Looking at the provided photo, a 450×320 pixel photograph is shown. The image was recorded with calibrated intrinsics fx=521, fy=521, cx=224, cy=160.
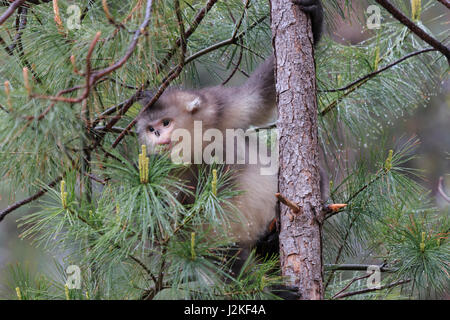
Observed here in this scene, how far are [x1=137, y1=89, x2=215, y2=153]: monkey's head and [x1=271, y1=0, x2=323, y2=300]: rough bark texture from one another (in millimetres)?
564

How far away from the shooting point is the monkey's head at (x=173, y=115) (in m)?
2.38

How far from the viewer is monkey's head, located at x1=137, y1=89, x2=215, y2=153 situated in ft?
7.82

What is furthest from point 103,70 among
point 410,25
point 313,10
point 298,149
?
point 410,25

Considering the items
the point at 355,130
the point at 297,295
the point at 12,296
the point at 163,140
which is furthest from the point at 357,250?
the point at 12,296

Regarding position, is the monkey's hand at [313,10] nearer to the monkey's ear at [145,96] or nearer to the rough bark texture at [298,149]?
the rough bark texture at [298,149]

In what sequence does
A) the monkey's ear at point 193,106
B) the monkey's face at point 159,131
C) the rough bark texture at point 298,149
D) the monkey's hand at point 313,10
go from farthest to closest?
the monkey's ear at point 193,106 < the monkey's face at point 159,131 < the monkey's hand at point 313,10 < the rough bark texture at point 298,149

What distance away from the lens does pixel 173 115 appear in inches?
94.3

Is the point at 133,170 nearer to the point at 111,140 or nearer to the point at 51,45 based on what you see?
the point at 51,45

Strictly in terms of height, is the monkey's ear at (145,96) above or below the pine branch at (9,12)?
above

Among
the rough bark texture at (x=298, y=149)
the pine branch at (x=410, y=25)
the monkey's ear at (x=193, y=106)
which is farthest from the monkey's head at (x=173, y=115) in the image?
the pine branch at (x=410, y=25)

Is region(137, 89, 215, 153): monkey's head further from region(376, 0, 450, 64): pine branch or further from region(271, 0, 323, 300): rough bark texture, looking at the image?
region(376, 0, 450, 64): pine branch

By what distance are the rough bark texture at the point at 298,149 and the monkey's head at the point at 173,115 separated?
564 mm

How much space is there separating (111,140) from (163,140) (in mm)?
327

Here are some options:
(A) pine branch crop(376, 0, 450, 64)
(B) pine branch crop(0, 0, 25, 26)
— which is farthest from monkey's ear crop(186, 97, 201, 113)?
(B) pine branch crop(0, 0, 25, 26)
